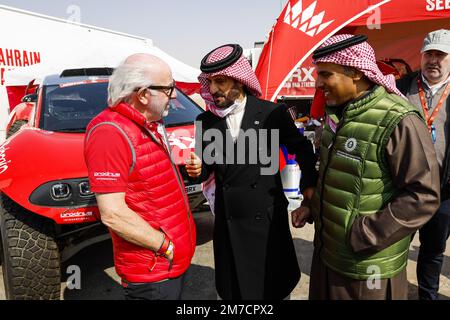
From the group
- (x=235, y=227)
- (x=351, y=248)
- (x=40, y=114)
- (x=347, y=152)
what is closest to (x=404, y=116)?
(x=347, y=152)

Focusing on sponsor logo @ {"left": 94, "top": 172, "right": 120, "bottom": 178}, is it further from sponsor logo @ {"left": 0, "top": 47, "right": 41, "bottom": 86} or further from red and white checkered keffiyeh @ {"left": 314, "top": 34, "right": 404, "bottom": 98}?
sponsor logo @ {"left": 0, "top": 47, "right": 41, "bottom": 86}

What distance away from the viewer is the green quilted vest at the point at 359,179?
4.79 ft

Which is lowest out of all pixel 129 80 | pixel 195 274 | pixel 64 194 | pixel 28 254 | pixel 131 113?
pixel 195 274

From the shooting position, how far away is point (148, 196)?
1568 mm

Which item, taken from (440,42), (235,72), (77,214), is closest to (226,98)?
(235,72)

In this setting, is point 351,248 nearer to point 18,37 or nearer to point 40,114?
point 40,114

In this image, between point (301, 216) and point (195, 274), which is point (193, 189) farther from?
point (301, 216)

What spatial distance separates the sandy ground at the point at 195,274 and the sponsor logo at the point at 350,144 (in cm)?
156

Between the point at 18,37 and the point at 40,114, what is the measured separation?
21.7 feet

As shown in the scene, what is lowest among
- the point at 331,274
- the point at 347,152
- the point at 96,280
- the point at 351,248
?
the point at 96,280

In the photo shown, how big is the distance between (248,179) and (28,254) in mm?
1630

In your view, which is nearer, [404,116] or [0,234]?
[404,116]

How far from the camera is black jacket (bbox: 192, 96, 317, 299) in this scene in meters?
1.91

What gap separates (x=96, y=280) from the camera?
3203 millimetres
